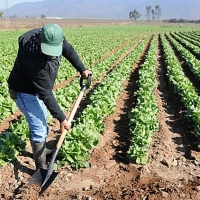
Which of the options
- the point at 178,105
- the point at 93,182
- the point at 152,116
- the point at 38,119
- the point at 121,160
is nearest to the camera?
the point at 38,119

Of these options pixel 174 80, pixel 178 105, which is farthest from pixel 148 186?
pixel 174 80

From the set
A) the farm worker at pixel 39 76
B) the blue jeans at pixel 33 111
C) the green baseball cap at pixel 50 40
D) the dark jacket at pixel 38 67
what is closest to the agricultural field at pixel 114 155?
the farm worker at pixel 39 76

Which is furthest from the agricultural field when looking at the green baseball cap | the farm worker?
the green baseball cap

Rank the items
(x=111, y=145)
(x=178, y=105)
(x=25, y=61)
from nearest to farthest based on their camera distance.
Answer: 1. (x=25, y=61)
2. (x=111, y=145)
3. (x=178, y=105)

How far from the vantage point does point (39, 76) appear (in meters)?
4.57

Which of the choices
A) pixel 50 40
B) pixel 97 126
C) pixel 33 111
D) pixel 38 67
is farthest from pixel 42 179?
pixel 97 126

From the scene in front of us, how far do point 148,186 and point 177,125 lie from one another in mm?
3372

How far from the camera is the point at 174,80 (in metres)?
12.1

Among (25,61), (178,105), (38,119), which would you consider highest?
(25,61)

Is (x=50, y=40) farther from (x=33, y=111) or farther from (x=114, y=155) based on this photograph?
(x=114, y=155)

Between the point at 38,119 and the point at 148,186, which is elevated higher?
the point at 38,119

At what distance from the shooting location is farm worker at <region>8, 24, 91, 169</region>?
4.42m

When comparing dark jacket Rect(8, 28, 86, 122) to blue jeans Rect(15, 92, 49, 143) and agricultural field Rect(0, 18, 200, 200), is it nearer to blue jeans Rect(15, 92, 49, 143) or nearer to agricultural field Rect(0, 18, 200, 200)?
blue jeans Rect(15, 92, 49, 143)

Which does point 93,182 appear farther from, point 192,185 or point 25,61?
point 25,61
